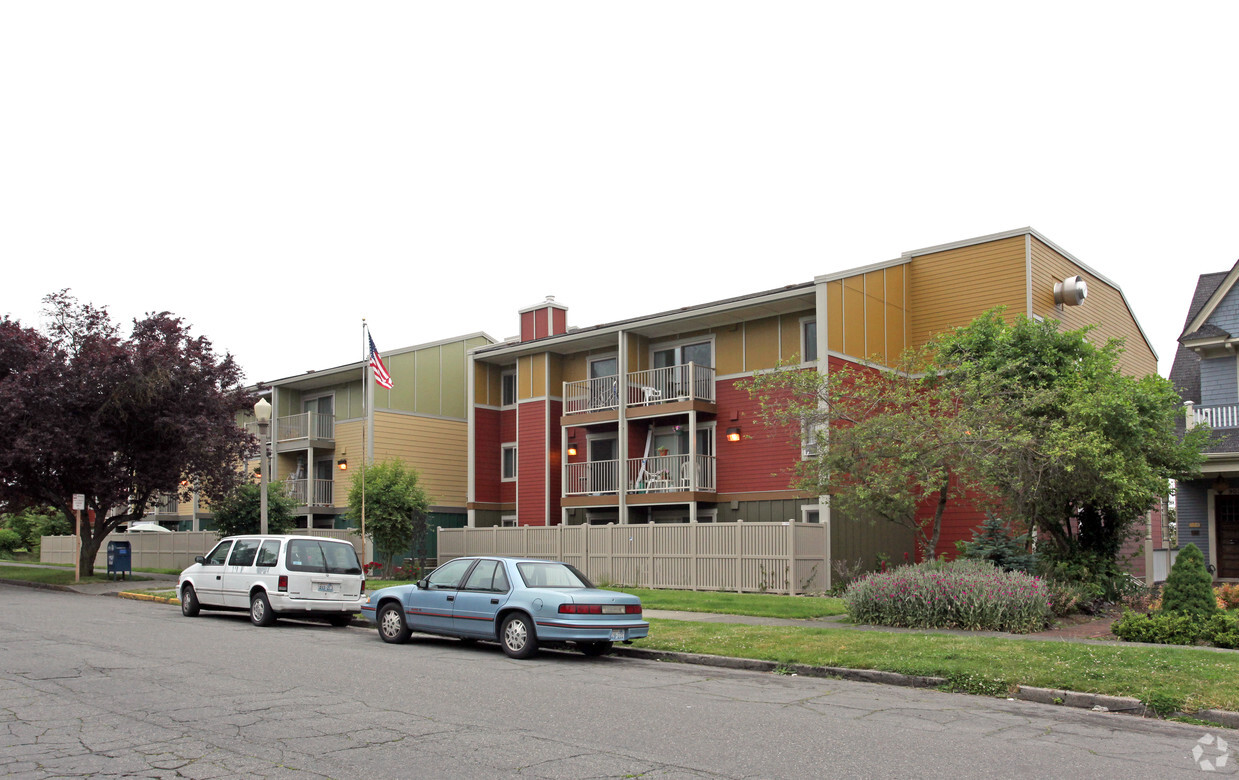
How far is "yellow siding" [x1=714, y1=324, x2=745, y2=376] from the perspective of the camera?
1172 inches

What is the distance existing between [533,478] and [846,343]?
11.8 meters

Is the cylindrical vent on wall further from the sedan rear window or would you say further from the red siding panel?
the sedan rear window

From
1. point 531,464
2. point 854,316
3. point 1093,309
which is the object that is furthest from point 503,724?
point 1093,309

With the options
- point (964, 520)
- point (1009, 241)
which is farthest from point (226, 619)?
point (1009, 241)

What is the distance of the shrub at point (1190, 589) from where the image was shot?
15.7 meters

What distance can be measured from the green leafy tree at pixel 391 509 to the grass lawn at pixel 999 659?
15.6 metres

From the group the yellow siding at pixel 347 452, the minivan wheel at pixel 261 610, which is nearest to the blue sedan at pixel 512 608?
the minivan wheel at pixel 261 610

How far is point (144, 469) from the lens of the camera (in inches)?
1128

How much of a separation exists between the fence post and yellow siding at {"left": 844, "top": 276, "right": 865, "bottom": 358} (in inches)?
227

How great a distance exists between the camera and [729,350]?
30.1 m

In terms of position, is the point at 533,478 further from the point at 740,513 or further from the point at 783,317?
the point at 783,317

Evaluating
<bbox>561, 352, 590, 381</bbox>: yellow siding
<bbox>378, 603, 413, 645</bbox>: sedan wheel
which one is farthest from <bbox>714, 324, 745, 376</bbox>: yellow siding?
<bbox>378, 603, 413, 645</bbox>: sedan wheel

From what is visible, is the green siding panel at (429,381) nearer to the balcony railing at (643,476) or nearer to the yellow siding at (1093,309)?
the balcony railing at (643,476)

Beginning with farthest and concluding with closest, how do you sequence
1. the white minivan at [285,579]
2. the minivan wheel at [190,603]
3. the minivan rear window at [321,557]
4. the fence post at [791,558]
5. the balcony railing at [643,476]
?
the balcony railing at [643,476], the fence post at [791,558], the minivan wheel at [190,603], the minivan rear window at [321,557], the white minivan at [285,579]
